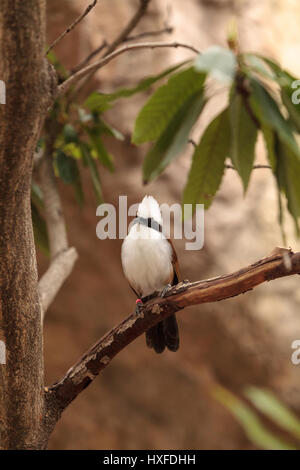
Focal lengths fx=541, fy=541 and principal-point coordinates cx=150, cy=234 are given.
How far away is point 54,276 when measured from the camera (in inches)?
81.7

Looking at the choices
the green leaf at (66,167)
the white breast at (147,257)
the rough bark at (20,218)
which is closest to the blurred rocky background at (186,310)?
the green leaf at (66,167)

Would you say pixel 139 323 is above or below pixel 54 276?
below

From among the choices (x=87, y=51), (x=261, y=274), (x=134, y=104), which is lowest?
(x=261, y=274)

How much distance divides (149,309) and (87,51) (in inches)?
101

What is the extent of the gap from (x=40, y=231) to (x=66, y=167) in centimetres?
29

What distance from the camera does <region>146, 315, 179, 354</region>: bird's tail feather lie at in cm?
204

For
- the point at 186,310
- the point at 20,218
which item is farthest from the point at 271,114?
the point at 186,310

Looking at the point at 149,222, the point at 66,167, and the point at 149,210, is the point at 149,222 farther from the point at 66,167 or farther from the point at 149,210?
the point at 66,167

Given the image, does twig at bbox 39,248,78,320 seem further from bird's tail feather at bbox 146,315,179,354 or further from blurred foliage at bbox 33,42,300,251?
blurred foliage at bbox 33,42,300,251

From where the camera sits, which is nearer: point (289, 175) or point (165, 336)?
point (289, 175)

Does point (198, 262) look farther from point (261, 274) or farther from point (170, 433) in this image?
point (261, 274)

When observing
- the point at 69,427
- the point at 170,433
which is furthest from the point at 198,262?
the point at 69,427

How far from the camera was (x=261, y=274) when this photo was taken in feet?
4.65

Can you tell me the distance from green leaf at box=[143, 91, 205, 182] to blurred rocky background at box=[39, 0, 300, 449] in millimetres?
2592
